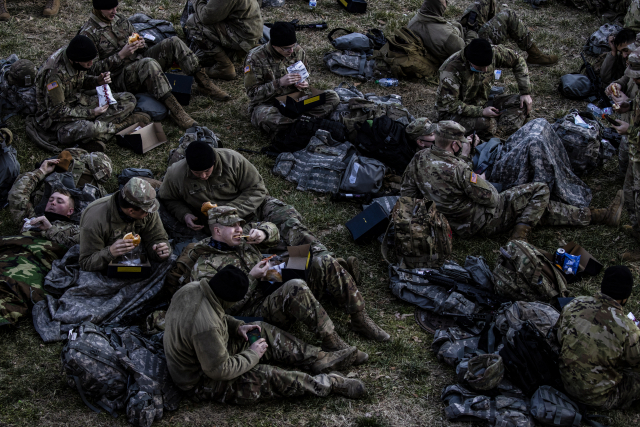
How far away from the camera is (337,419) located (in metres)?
5.44

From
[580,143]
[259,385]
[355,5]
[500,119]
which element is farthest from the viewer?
[355,5]

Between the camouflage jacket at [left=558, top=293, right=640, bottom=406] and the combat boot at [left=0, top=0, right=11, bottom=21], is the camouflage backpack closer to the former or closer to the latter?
the camouflage jacket at [left=558, top=293, right=640, bottom=406]

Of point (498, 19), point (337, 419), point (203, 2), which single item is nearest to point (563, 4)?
point (498, 19)

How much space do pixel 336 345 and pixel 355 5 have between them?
887cm

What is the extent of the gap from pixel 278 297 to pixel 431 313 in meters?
1.86

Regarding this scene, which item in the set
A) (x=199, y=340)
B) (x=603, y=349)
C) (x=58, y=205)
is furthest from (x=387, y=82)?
(x=199, y=340)

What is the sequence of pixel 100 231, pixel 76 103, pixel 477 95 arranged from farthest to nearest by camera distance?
pixel 477 95 < pixel 76 103 < pixel 100 231

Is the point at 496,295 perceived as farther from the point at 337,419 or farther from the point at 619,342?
the point at 337,419

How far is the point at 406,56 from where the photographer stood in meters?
11.1

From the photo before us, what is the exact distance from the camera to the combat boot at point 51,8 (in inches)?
473

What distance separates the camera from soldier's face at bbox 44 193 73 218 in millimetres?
7383

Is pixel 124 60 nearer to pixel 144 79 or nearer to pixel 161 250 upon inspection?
pixel 144 79

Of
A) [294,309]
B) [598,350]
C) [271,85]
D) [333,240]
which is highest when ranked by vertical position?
[598,350]

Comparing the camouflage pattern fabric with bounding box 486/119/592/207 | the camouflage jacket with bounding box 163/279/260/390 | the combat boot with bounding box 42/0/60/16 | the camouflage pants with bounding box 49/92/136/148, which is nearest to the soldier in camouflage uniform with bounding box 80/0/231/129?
the camouflage pants with bounding box 49/92/136/148
